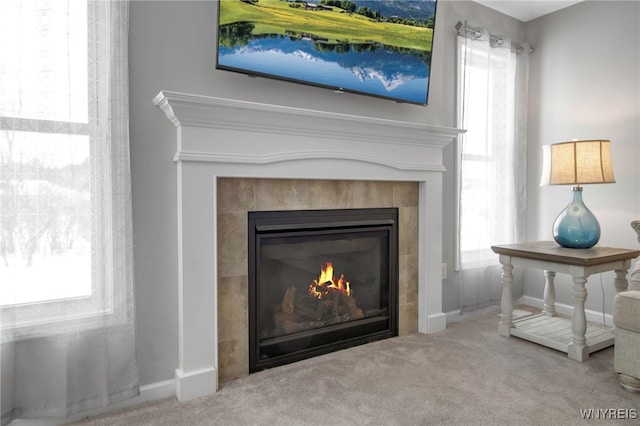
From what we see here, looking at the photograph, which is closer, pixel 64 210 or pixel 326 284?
pixel 64 210

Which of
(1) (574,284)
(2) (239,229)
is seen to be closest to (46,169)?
(2) (239,229)

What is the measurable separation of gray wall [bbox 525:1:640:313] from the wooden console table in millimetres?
437

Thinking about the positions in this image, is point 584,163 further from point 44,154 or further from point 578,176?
point 44,154

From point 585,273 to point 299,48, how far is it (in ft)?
6.45

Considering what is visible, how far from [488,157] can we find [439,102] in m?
0.62

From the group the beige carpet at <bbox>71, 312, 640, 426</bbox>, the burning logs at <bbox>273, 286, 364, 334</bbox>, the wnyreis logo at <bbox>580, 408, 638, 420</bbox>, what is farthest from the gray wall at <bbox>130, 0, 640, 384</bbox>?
the wnyreis logo at <bbox>580, 408, 638, 420</bbox>

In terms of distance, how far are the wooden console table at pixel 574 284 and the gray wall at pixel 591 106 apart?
0.44 m

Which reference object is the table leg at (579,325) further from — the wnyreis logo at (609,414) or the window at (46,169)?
the window at (46,169)

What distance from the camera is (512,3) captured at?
3.07 metres

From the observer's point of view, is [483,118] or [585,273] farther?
[483,118]

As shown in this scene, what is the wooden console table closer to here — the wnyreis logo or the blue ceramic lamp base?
the blue ceramic lamp base

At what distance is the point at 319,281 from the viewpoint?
2439 millimetres

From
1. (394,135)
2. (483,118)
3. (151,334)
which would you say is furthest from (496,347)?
(151,334)

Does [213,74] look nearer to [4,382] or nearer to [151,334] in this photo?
[151,334]
